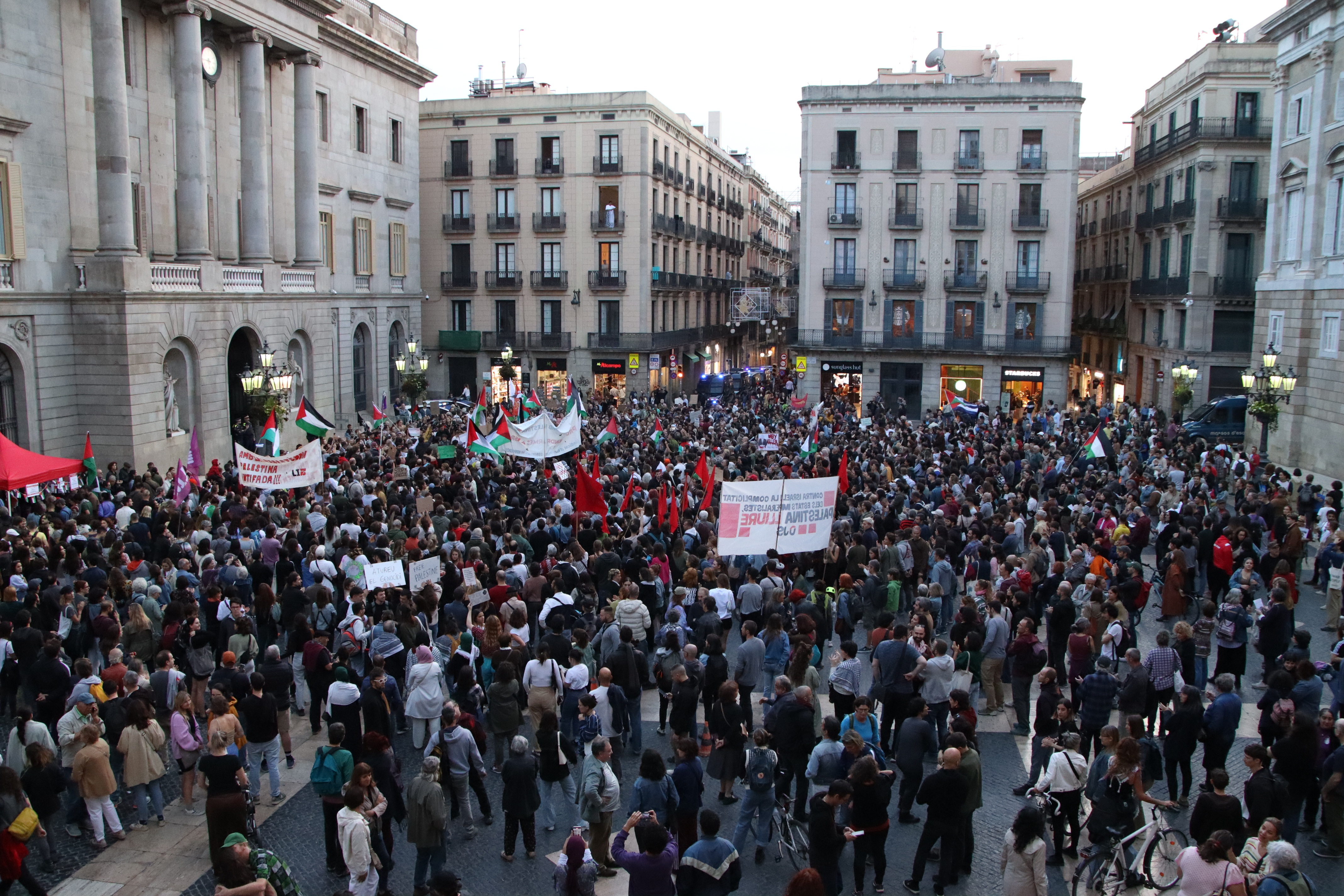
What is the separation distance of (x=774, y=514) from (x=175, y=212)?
23132 millimetres

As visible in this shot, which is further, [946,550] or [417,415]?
[417,415]

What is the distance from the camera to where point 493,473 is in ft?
76.1

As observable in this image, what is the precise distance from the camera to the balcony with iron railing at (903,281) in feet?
151

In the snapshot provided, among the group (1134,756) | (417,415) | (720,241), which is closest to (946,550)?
(1134,756)

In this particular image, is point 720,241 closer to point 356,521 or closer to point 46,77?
point 46,77

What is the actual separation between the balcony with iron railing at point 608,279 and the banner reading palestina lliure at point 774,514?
35.6 metres

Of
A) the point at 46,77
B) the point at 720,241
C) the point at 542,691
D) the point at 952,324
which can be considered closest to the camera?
the point at 542,691

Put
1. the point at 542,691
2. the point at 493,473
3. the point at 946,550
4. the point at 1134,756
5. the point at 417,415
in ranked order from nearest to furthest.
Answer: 1. the point at 1134,756
2. the point at 542,691
3. the point at 946,550
4. the point at 493,473
5. the point at 417,415

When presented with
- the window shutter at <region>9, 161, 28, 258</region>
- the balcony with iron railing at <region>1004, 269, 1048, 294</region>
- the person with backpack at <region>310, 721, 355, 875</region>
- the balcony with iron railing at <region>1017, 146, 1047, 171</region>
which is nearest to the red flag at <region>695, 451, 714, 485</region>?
the person with backpack at <region>310, 721, 355, 875</region>

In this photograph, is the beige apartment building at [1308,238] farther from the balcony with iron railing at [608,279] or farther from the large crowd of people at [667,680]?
the balcony with iron railing at [608,279]

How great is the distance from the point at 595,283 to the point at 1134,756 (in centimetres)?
4257

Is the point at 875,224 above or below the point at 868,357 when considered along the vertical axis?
above

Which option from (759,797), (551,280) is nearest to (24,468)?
(759,797)

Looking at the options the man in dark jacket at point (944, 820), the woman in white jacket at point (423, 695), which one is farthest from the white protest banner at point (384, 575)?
the man in dark jacket at point (944, 820)
